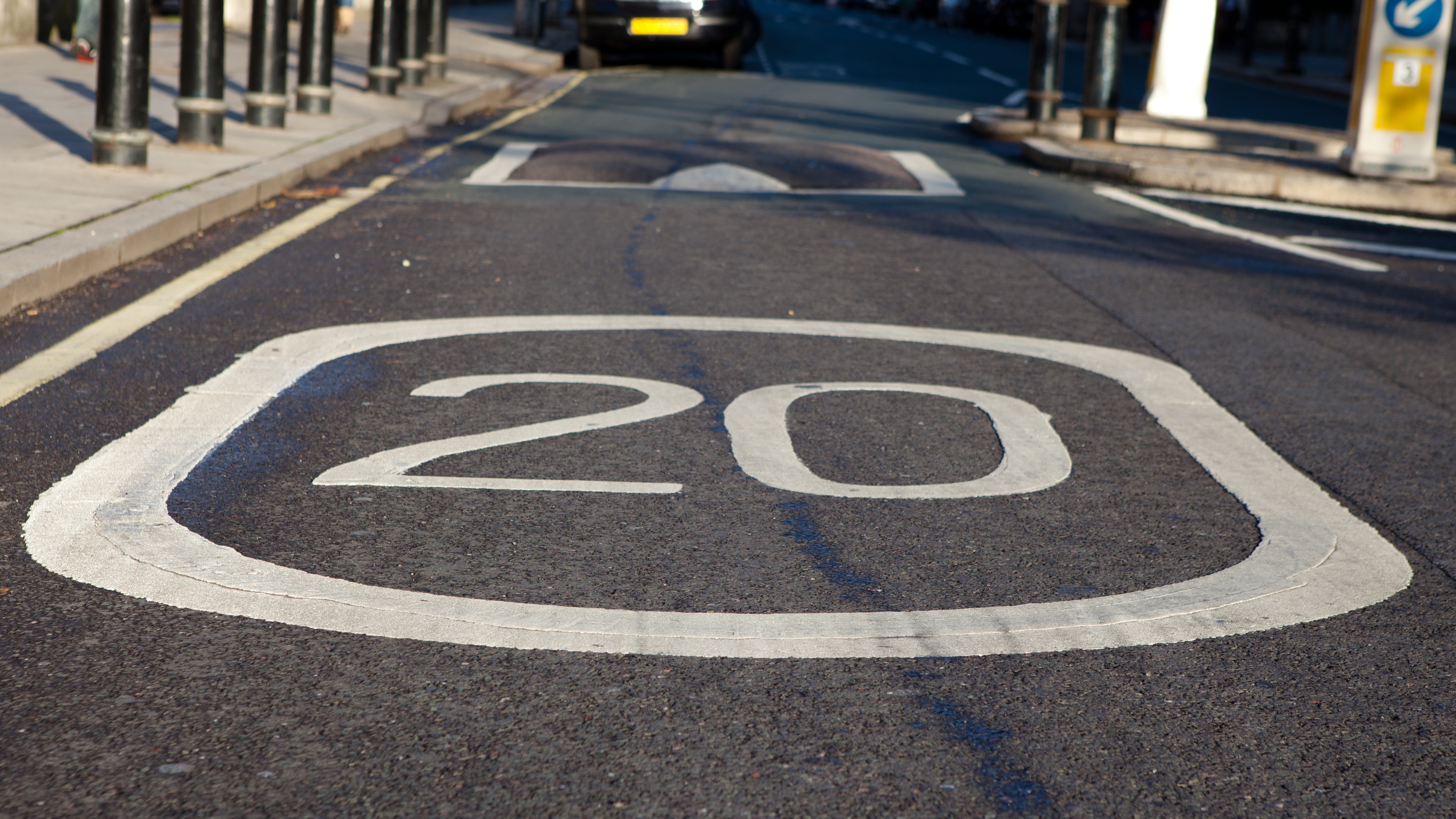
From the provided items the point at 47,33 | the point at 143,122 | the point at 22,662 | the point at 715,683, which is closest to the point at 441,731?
the point at 715,683

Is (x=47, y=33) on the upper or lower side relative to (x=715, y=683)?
upper

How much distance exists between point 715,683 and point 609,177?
7645mm

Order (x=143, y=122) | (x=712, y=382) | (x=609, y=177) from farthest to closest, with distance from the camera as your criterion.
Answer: (x=609, y=177) → (x=143, y=122) → (x=712, y=382)

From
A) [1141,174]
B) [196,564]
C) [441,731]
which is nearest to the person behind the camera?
[441,731]

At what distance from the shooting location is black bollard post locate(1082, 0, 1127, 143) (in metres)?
12.6

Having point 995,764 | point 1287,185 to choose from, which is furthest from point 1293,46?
point 995,764

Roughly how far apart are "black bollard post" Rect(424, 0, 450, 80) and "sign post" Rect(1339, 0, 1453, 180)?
9.27 meters

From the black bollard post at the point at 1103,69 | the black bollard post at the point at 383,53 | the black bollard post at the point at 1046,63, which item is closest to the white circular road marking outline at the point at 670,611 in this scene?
the black bollard post at the point at 1103,69

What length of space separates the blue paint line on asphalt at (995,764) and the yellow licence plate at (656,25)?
17400 millimetres

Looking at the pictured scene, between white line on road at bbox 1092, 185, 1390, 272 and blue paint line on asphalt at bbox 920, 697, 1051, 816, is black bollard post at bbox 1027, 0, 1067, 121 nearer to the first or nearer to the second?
white line on road at bbox 1092, 185, 1390, 272

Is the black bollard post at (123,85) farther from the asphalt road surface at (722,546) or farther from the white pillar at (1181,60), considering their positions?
the white pillar at (1181,60)

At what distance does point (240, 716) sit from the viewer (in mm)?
2318

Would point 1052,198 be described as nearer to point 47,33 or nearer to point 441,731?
point 441,731

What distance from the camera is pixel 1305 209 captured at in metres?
10.0
